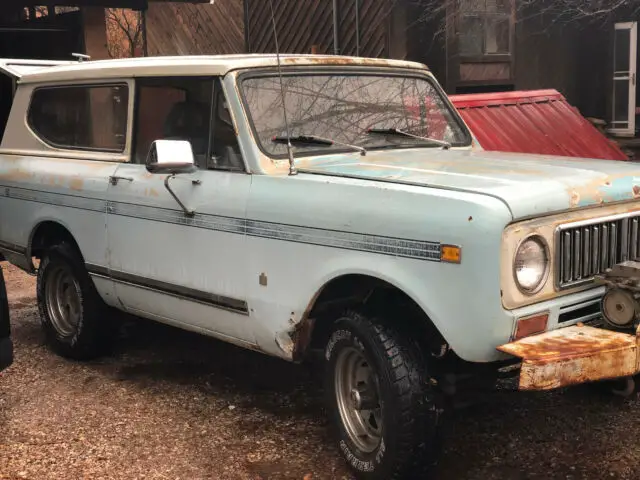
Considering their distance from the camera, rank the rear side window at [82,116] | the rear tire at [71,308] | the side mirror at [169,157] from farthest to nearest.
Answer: the rear tire at [71,308] < the rear side window at [82,116] < the side mirror at [169,157]

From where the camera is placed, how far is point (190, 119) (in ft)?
15.2

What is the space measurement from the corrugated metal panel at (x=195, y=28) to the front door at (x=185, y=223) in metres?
9.97

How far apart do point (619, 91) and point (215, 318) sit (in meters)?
10.3

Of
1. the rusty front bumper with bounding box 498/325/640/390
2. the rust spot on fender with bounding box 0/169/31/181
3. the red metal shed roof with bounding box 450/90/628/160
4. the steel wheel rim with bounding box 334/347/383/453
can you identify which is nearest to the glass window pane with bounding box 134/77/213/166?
the rust spot on fender with bounding box 0/169/31/181

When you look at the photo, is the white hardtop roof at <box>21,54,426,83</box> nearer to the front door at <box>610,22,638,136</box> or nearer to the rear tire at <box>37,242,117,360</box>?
the rear tire at <box>37,242,117,360</box>

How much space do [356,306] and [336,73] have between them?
60.0 inches

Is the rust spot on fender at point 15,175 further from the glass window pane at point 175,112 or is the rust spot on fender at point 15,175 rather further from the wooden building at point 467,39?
the wooden building at point 467,39

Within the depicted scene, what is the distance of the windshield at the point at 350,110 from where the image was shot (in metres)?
4.32

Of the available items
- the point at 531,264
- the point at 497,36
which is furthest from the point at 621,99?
the point at 531,264

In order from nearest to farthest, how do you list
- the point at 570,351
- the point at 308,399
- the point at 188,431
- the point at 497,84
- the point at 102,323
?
the point at 570,351 → the point at 188,431 → the point at 308,399 → the point at 102,323 → the point at 497,84

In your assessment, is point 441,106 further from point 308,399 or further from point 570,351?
point 570,351

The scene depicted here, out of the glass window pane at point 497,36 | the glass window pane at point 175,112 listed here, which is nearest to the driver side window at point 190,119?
the glass window pane at point 175,112

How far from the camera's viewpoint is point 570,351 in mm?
3152

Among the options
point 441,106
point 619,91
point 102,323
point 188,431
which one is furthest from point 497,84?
point 188,431
